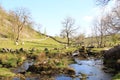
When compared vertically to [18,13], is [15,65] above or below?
below

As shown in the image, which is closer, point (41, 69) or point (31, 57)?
point (41, 69)

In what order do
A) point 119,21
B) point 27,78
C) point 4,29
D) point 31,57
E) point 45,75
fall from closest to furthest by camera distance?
1. point 27,78
2. point 45,75
3. point 31,57
4. point 119,21
5. point 4,29

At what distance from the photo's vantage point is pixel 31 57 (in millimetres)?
55969

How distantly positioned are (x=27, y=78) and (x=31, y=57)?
24577mm

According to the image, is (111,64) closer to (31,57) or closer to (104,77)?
(104,77)

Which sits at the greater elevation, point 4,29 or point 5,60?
point 4,29

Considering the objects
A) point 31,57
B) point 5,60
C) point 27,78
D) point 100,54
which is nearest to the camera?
point 27,78

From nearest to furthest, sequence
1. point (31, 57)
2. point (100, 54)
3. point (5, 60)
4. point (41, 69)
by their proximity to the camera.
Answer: point (41, 69) → point (5, 60) → point (31, 57) → point (100, 54)

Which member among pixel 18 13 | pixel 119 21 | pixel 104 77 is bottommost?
pixel 104 77

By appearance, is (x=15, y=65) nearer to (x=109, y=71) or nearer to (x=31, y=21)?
(x=109, y=71)

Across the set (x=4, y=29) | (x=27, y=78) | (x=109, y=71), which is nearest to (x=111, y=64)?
(x=109, y=71)

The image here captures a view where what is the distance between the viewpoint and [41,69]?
36344 millimetres

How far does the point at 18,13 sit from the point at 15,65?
66.6 meters

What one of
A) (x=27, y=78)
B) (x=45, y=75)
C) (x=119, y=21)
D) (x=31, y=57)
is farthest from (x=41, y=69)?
(x=119, y=21)
